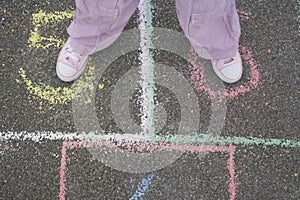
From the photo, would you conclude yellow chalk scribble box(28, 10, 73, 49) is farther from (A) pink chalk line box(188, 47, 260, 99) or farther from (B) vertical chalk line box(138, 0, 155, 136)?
(A) pink chalk line box(188, 47, 260, 99)

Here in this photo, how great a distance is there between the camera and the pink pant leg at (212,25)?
5.12 feet

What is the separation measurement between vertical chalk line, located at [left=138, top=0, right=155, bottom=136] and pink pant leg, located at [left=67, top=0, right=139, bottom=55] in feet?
0.48

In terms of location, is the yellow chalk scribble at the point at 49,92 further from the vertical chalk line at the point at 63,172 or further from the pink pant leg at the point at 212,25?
the pink pant leg at the point at 212,25

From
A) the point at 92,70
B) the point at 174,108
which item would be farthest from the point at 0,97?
Answer: the point at 174,108

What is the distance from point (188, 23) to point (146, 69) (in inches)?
14.9

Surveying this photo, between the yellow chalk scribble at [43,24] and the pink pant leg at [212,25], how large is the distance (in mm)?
630

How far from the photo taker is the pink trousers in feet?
5.19

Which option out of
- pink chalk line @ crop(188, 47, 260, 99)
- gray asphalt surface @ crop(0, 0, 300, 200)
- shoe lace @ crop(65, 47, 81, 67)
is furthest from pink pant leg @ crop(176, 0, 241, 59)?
shoe lace @ crop(65, 47, 81, 67)

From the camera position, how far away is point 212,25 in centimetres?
167

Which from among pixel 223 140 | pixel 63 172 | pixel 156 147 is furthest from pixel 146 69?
pixel 63 172

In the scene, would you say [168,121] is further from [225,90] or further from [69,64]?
[69,64]

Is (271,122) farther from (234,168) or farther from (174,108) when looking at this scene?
(174,108)

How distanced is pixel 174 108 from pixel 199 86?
16cm

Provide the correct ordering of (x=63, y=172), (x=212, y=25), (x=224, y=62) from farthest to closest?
1. (x=224, y=62)
2. (x=63, y=172)
3. (x=212, y=25)
